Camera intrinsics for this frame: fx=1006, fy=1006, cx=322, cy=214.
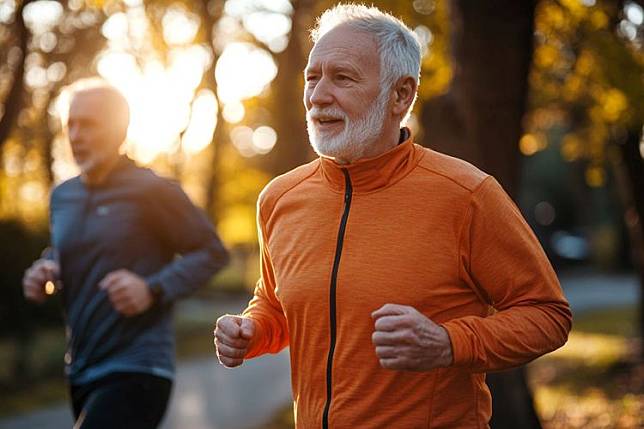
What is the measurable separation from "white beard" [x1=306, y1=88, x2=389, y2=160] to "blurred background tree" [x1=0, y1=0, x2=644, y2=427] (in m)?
2.11

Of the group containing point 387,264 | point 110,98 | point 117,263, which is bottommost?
point 117,263

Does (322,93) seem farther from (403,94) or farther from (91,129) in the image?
(91,129)

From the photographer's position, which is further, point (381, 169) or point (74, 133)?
point (74, 133)

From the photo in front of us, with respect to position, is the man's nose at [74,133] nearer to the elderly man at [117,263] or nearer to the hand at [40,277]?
the elderly man at [117,263]

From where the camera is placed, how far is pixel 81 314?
15.2 ft

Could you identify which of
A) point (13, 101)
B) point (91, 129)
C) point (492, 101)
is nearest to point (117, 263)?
point (91, 129)

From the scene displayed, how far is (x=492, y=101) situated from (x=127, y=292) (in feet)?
13.8

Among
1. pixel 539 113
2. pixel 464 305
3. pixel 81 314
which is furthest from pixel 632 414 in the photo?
pixel 539 113

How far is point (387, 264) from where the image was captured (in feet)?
9.65

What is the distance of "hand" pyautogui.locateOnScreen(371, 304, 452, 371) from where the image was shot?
2600 millimetres

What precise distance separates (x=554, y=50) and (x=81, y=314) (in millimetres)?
9068

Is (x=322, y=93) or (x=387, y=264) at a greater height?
(x=322, y=93)

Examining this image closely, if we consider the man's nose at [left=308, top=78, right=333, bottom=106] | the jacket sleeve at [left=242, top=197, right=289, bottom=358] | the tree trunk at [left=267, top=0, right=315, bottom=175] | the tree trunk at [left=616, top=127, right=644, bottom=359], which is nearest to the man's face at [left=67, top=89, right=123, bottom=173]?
the jacket sleeve at [left=242, top=197, right=289, bottom=358]

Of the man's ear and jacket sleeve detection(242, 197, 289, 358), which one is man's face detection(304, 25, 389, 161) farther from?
jacket sleeve detection(242, 197, 289, 358)
